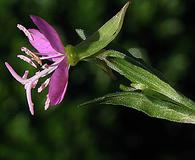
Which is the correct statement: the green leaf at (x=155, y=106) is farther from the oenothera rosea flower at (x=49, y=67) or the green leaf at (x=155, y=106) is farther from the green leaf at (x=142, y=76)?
the oenothera rosea flower at (x=49, y=67)

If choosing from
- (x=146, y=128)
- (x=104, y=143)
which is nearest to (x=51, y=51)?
(x=104, y=143)

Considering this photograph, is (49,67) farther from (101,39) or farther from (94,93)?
(94,93)

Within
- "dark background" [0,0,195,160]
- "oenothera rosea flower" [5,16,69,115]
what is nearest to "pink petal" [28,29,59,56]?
"oenothera rosea flower" [5,16,69,115]

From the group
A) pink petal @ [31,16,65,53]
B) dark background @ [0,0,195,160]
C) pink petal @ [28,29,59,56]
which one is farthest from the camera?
dark background @ [0,0,195,160]

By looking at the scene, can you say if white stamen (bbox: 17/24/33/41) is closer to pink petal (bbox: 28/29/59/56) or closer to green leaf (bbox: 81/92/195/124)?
pink petal (bbox: 28/29/59/56)

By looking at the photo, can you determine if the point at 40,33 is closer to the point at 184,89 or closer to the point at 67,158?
the point at 67,158

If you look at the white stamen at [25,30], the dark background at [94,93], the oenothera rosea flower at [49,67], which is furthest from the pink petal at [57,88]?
the dark background at [94,93]
